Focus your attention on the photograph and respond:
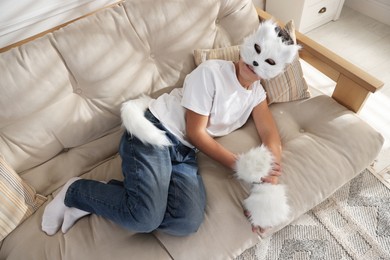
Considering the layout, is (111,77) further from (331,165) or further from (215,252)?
(331,165)

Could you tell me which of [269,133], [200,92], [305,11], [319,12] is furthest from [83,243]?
[319,12]

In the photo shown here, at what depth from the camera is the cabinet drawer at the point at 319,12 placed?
208 cm

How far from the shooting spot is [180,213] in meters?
0.99

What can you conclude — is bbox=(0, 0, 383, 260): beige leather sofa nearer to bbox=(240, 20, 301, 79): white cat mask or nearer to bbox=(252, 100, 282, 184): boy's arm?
bbox=(252, 100, 282, 184): boy's arm

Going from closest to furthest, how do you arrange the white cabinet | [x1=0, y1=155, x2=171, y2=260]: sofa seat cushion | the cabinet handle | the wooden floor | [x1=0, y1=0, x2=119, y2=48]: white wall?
[x1=0, y1=155, x2=171, y2=260]: sofa seat cushion
[x1=0, y1=0, x2=119, y2=48]: white wall
the wooden floor
the white cabinet
the cabinet handle

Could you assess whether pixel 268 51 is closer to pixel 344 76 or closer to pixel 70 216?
pixel 344 76

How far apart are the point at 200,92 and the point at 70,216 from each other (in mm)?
646

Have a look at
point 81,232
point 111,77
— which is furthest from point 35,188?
point 111,77

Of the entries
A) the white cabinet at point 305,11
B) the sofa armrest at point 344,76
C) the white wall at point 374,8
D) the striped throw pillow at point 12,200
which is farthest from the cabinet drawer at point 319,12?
the striped throw pillow at point 12,200

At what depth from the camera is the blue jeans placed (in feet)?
3.13

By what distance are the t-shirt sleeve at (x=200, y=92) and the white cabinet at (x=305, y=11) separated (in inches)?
51.8

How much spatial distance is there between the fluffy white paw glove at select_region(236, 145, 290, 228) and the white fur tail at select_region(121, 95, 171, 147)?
30 cm

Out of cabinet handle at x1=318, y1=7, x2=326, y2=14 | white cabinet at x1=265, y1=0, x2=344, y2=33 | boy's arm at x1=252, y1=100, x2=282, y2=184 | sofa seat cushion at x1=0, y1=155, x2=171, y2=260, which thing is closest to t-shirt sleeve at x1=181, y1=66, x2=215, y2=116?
boy's arm at x1=252, y1=100, x2=282, y2=184

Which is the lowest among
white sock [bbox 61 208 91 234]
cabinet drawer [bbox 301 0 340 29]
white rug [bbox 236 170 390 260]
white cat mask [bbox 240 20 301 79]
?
white rug [bbox 236 170 390 260]
